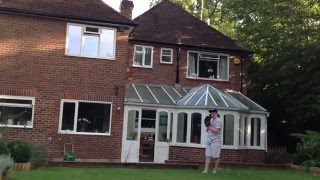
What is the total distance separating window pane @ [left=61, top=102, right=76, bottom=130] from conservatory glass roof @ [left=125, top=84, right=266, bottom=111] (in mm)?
Result: 2345

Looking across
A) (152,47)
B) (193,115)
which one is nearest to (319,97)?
(193,115)

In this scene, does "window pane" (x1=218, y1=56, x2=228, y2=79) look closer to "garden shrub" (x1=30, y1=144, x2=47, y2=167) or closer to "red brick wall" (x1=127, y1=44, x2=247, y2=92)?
"red brick wall" (x1=127, y1=44, x2=247, y2=92)

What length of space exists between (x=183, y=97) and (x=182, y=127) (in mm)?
1627

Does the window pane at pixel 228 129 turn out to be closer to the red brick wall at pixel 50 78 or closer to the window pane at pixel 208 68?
the window pane at pixel 208 68

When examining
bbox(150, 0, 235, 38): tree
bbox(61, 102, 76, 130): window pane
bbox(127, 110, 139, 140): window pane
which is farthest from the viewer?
bbox(150, 0, 235, 38): tree

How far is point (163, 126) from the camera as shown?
829 inches

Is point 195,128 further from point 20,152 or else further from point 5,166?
point 5,166

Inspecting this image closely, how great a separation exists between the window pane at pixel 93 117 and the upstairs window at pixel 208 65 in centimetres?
601

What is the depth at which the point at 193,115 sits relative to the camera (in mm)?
20688

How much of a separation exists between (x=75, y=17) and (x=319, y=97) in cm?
1191

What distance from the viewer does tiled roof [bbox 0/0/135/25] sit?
61.1 ft

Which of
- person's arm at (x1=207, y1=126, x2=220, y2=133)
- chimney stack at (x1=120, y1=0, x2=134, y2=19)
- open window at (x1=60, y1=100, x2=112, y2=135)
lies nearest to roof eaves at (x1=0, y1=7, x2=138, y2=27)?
open window at (x1=60, y1=100, x2=112, y2=135)

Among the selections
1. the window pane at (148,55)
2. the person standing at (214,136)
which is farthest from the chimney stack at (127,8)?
the person standing at (214,136)

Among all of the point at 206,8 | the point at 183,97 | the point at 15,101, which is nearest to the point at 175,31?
the point at 183,97
